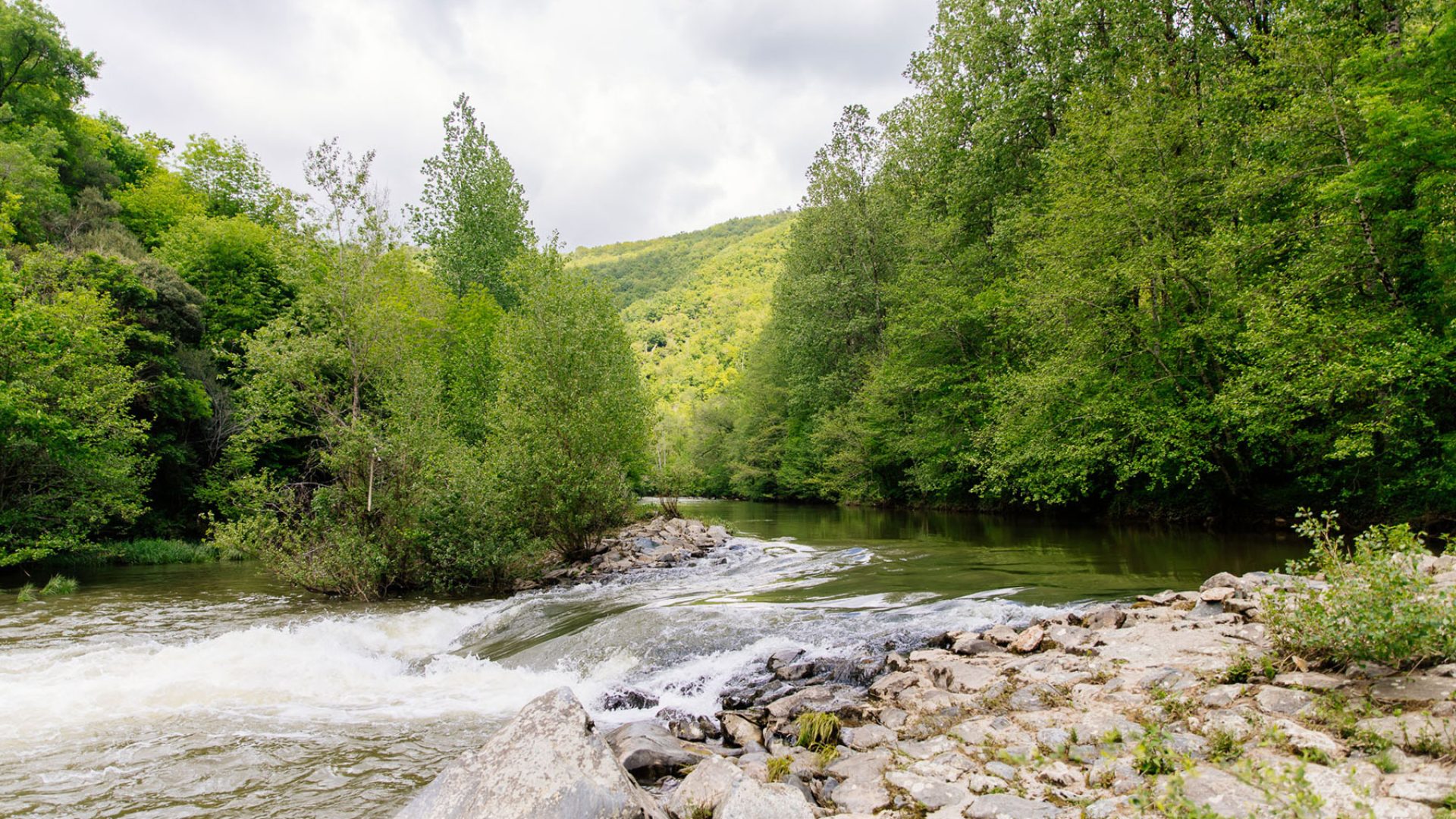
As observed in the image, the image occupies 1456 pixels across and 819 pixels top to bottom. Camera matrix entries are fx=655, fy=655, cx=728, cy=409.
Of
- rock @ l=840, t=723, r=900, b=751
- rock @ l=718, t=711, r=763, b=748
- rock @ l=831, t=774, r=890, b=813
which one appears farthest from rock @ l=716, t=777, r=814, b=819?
rock @ l=718, t=711, r=763, b=748

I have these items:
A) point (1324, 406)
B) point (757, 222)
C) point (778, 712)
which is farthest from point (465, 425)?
point (757, 222)

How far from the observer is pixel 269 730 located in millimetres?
6590

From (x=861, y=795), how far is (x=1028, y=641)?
3850 mm

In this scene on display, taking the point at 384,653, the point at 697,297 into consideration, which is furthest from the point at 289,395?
the point at 697,297

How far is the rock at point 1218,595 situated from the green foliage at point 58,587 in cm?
2118

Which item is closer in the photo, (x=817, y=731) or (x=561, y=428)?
(x=817, y=731)

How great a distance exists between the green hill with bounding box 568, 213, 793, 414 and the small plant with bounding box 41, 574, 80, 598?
5625 centimetres

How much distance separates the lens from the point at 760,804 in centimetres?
383

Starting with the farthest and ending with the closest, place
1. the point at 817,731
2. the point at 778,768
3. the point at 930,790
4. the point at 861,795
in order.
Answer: the point at 817,731, the point at 778,768, the point at 861,795, the point at 930,790

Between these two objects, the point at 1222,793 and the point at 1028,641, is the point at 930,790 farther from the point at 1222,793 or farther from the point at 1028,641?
the point at 1028,641

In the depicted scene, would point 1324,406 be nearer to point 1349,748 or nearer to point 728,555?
point 1349,748

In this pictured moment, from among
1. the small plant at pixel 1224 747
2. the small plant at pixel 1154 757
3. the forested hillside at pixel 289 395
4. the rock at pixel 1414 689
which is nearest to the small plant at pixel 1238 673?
the rock at pixel 1414 689

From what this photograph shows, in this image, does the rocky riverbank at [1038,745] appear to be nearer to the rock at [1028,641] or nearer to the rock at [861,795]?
the rock at [861,795]

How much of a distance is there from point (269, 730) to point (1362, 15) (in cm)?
2380
